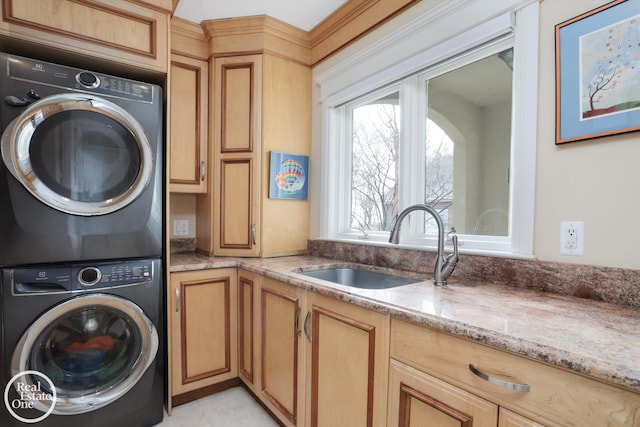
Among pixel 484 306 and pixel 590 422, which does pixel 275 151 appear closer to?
pixel 484 306

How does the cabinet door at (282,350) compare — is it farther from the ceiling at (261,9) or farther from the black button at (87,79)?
the ceiling at (261,9)

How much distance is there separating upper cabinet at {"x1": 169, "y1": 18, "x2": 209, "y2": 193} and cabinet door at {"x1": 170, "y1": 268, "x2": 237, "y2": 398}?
70 cm

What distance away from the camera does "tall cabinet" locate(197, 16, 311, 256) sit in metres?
2.16

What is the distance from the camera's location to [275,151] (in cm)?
223

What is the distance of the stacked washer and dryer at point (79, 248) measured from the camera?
1303 mm

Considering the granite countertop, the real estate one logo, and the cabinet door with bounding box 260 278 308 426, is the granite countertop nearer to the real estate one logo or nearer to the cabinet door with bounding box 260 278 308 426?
the cabinet door with bounding box 260 278 308 426

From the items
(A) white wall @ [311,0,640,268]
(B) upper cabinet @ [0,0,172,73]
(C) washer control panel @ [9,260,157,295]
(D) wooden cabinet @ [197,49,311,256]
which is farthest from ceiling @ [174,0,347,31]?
(C) washer control panel @ [9,260,157,295]

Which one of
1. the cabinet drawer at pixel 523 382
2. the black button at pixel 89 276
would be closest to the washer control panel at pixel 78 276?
the black button at pixel 89 276

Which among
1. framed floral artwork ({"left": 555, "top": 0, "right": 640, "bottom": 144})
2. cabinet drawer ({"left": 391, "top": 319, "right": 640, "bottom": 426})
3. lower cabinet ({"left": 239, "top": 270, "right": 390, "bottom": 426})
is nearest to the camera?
cabinet drawer ({"left": 391, "top": 319, "right": 640, "bottom": 426})

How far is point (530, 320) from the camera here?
0.84m

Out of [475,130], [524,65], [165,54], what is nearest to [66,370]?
[165,54]

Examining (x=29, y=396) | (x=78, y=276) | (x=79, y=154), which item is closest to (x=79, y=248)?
(x=78, y=276)

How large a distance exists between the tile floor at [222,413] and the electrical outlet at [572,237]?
164 centimetres

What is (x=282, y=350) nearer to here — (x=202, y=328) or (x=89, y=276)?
(x=202, y=328)
